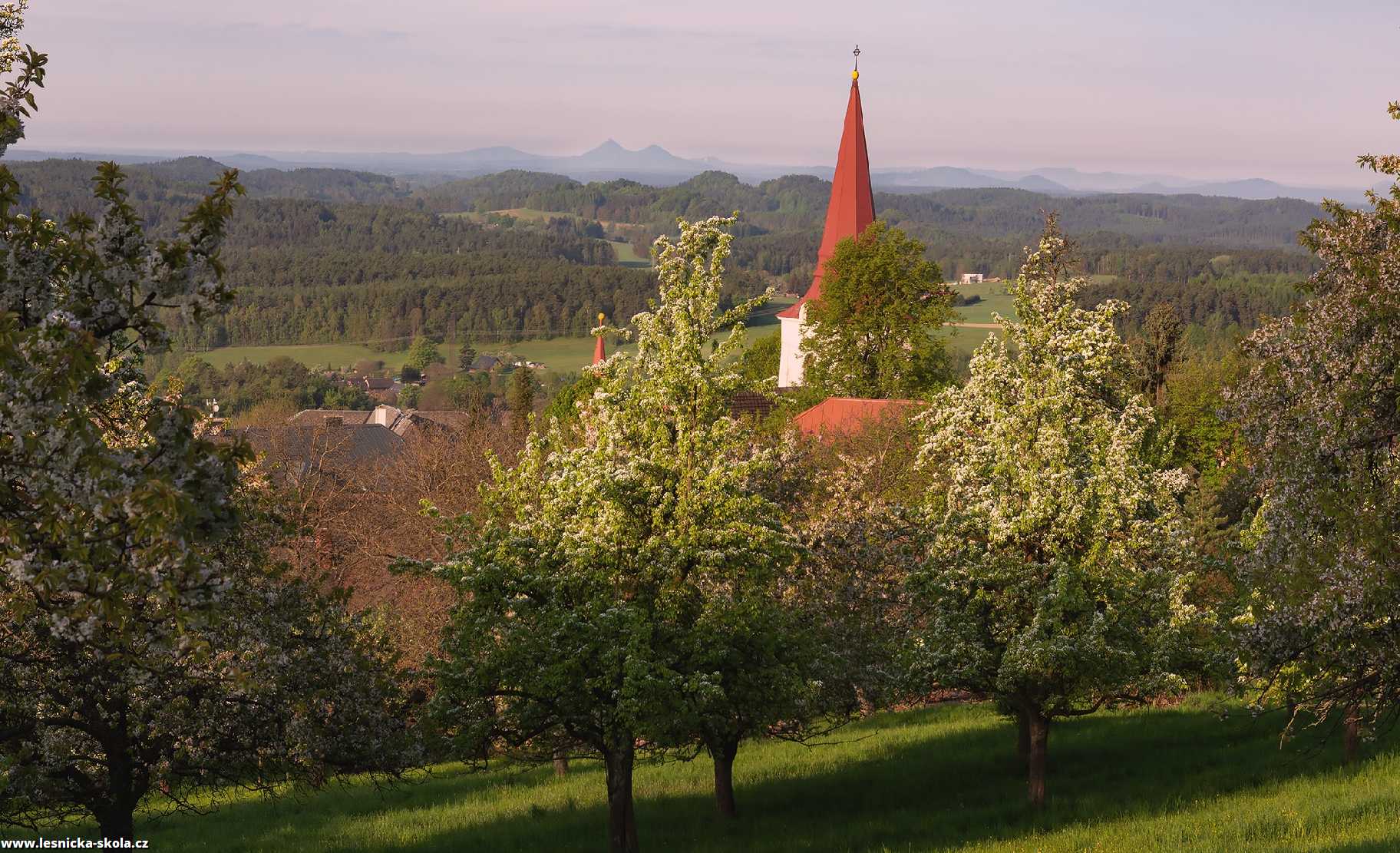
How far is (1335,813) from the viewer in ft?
58.0

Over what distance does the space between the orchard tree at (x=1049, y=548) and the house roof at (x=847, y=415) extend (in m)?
21.4

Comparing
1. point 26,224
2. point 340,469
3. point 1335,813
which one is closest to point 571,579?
point 26,224

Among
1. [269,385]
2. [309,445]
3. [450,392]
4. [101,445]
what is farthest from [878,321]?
[269,385]

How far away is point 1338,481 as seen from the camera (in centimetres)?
1400

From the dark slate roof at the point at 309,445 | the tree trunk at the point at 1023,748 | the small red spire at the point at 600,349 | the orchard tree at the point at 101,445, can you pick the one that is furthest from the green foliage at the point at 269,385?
the orchard tree at the point at 101,445

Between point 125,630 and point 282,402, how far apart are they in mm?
133356

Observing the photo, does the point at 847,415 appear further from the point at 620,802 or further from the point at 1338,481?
the point at 1338,481

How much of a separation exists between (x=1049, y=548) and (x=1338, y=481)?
5203 millimetres

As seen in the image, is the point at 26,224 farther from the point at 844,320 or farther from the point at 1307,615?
the point at 844,320

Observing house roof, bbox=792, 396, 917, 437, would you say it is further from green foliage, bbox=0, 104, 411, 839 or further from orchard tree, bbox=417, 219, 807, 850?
green foliage, bbox=0, 104, 411, 839

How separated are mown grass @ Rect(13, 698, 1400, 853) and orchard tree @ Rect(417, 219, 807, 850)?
346 cm

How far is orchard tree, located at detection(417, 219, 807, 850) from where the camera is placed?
15477 millimetres

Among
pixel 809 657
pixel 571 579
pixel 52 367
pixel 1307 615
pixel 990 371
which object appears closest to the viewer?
pixel 52 367

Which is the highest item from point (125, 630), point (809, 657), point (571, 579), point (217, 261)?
point (217, 261)
